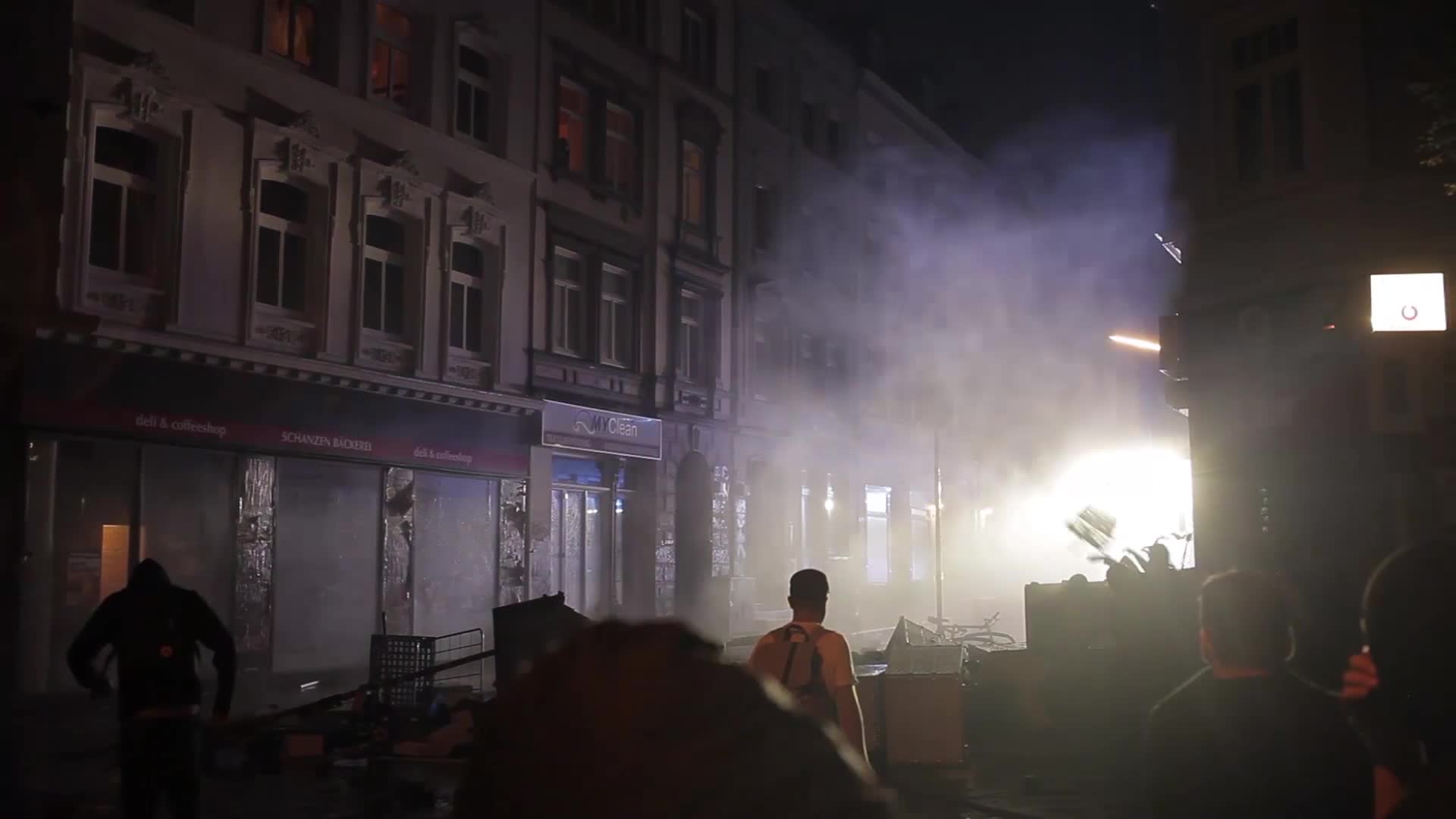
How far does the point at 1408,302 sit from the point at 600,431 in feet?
56.0

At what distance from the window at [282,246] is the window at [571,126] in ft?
21.0

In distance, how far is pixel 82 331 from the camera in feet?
48.6

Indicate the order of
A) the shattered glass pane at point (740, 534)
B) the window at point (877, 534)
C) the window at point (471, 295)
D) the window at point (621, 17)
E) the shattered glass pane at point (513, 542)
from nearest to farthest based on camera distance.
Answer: the window at point (471, 295) < the shattered glass pane at point (513, 542) < the window at point (621, 17) < the shattered glass pane at point (740, 534) < the window at point (877, 534)

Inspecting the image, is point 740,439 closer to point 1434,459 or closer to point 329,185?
point 329,185

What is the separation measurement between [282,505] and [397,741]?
726 centimetres

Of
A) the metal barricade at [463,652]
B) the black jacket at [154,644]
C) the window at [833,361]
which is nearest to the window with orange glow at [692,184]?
the window at [833,361]

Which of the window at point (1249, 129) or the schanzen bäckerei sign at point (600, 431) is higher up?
the window at point (1249, 129)

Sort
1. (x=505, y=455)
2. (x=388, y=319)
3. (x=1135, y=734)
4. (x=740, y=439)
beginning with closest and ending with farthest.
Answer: (x=1135, y=734) < (x=388, y=319) < (x=505, y=455) < (x=740, y=439)

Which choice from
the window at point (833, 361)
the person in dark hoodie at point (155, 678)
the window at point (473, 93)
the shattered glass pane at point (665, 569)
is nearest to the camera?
the person in dark hoodie at point (155, 678)

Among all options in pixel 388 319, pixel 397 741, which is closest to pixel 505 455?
pixel 388 319

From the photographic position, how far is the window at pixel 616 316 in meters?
25.2

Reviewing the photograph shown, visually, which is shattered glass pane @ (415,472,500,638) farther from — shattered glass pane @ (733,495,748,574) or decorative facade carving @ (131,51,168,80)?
shattered glass pane @ (733,495,748,574)

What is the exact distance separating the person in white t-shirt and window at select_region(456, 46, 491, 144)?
55.7 ft

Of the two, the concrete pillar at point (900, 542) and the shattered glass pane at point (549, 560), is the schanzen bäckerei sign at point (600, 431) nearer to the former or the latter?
the shattered glass pane at point (549, 560)
